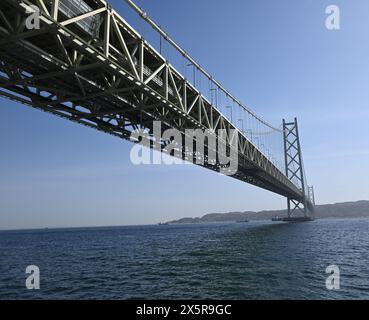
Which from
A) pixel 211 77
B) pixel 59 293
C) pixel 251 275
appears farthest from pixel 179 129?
pixel 59 293

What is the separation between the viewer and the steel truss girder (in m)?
12.4

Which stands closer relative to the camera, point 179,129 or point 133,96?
point 133,96

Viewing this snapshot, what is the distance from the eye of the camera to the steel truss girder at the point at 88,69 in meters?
12.4

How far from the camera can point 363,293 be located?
13.9 meters

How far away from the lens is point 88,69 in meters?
14.8

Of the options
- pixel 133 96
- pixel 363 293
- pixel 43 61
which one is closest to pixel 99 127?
pixel 133 96

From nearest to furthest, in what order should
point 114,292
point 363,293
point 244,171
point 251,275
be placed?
point 363,293 → point 114,292 → point 251,275 → point 244,171
